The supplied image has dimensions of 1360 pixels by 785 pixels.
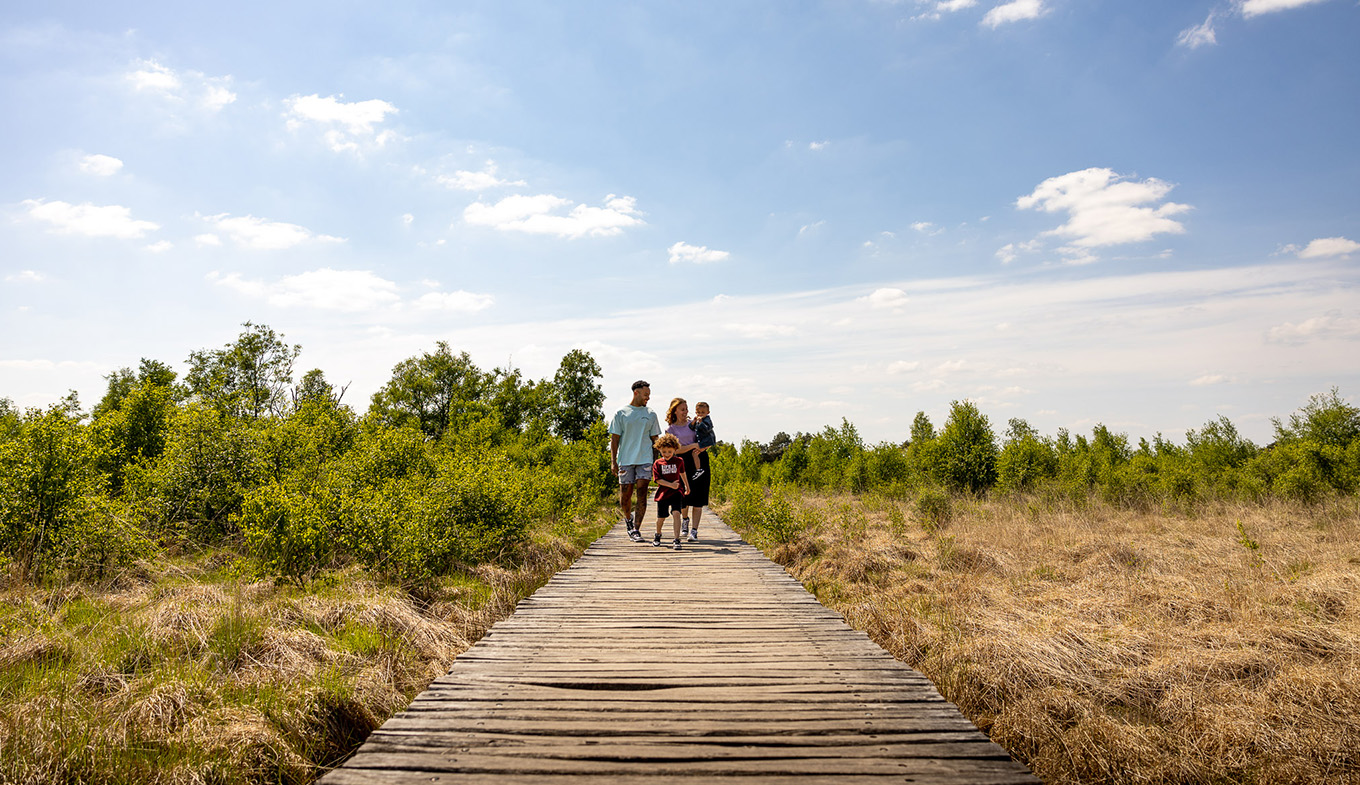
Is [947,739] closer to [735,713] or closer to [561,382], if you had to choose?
[735,713]

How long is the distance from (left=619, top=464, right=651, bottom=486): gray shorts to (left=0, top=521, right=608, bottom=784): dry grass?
2.10 metres

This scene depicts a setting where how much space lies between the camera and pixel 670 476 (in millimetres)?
8133

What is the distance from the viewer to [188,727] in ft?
11.8

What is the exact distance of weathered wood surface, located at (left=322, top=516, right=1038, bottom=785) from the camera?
2.57 metres

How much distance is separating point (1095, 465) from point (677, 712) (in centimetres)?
2464

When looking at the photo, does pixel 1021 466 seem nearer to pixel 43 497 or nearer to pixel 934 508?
pixel 934 508

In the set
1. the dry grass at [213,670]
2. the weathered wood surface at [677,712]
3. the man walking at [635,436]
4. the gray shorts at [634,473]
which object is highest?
the man walking at [635,436]

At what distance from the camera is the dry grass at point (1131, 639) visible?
410 cm

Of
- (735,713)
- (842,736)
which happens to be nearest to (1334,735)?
(842,736)

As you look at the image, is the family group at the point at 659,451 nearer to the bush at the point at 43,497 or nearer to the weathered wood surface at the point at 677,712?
the weathered wood surface at the point at 677,712

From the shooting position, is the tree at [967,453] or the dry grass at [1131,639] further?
the tree at [967,453]

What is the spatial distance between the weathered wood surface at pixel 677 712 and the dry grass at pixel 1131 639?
1.49 metres

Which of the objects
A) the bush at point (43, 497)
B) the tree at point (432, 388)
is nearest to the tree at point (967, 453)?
the bush at point (43, 497)

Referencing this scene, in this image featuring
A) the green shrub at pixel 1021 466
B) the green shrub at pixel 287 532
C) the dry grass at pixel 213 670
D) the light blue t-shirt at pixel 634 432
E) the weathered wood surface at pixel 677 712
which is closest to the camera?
the weathered wood surface at pixel 677 712
